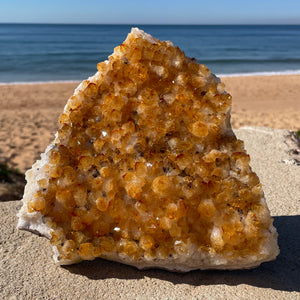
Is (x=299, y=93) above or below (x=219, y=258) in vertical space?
below

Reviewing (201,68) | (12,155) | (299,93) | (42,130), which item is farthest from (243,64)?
(201,68)

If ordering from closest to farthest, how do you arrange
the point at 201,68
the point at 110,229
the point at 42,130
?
1. the point at 110,229
2. the point at 201,68
3. the point at 42,130

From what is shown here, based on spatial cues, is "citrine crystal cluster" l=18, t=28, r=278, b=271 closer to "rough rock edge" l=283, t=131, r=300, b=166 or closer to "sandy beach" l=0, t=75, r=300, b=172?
"rough rock edge" l=283, t=131, r=300, b=166

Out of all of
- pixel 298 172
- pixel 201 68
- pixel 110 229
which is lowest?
pixel 298 172

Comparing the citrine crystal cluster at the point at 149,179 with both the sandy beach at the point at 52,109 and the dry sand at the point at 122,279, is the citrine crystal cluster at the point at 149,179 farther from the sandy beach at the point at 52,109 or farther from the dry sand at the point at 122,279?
the sandy beach at the point at 52,109

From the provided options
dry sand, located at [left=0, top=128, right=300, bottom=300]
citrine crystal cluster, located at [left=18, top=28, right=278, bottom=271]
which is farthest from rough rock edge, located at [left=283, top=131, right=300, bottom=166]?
citrine crystal cluster, located at [left=18, top=28, right=278, bottom=271]

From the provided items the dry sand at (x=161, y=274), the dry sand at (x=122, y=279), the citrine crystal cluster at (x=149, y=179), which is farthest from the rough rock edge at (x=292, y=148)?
the citrine crystal cluster at (x=149, y=179)

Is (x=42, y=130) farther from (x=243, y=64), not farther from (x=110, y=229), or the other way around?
(x=243, y=64)
